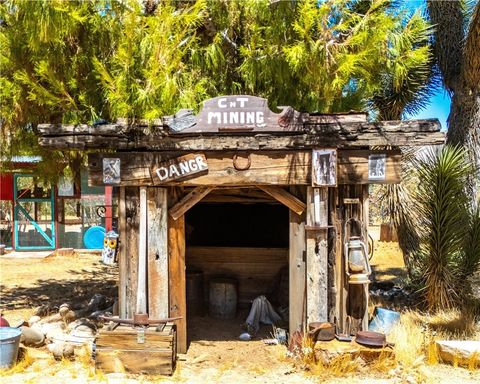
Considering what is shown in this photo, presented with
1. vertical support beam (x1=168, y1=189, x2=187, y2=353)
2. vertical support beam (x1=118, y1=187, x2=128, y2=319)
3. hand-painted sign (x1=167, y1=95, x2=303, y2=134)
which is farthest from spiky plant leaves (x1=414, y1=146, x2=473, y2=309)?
vertical support beam (x1=118, y1=187, x2=128, y2=319)

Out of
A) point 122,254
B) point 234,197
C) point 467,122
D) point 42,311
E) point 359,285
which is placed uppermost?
point 467,122

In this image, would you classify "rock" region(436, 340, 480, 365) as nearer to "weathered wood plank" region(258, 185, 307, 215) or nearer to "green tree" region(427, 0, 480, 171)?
"weathered wood plank" region(258, 185, 307, 215)

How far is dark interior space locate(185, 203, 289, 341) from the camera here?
7.33m

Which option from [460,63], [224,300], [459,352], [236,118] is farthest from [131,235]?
[460,63]

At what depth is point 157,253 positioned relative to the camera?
219 inches

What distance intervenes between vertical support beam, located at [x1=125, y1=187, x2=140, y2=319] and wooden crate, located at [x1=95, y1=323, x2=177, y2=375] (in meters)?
0.65

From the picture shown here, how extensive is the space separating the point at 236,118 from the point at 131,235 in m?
1.96

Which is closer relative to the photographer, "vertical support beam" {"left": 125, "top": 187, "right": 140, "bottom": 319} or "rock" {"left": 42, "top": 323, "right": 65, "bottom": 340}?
"vertical support beam" {"left": 125, "top": 187, "right": 140, "bottom": 319}

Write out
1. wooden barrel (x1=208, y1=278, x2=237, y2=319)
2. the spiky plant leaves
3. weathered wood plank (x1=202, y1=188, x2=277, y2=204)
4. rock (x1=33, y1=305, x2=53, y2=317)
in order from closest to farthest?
the spiky plant leaves, weathered wood plank (x1=202, y1=188, x2=277, y2=204), rock (x1=33, y1=305, x2=53, y2=317), wooden barrel (x1=208, y1=278, x2=237, y2=319)

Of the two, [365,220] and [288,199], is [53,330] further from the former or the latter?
[365,220]

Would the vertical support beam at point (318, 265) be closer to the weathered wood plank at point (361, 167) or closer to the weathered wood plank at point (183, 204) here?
the weathered wood plank at point (361, 167)

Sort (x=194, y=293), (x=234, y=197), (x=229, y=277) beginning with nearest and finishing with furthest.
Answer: (x=234, y=197)
(x=194, y=293)
(x=229, y=277)

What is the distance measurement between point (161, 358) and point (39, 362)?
5.43ft

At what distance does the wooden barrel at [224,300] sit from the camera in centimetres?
774
